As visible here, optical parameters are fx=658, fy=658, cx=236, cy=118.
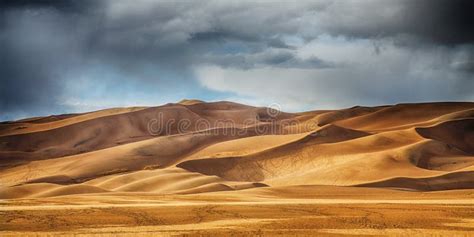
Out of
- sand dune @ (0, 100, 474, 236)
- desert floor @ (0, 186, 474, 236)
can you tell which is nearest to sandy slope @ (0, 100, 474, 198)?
sand dune @ (0, 100, 474, 236)

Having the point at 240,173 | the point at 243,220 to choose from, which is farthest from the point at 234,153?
the point at 243,220

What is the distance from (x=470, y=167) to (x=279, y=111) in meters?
95.5

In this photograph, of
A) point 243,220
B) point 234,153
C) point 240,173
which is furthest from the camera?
point 234,153

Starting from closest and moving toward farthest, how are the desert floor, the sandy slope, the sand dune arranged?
the desert floor, the sand dune, the sandy slope

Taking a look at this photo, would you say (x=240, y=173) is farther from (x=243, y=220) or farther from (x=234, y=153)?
(x=243, y=220)

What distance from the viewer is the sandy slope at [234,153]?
7769 centimetres

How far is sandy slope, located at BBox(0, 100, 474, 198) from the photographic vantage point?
77688 mm

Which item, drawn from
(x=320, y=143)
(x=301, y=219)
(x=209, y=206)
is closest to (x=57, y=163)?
(x=320, y=143)

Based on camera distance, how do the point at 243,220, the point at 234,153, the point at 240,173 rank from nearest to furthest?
the point at 243,220 < the point at 240,173 < the point at 234,153

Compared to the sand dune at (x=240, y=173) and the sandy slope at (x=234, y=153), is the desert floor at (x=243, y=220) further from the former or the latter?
the sandy slope at (x=234, y=153)

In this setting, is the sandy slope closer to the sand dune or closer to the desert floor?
the sand dune

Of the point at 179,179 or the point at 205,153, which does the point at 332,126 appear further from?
the point at 179,179

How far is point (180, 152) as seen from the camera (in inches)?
4377

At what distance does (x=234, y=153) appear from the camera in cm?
10125
